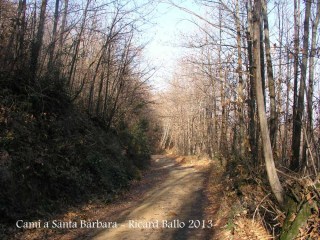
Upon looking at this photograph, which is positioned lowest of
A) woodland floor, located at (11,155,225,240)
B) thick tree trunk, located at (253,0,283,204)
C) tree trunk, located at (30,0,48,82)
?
woodland floor, located at (11,155,225,240)

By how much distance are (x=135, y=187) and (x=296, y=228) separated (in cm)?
1109

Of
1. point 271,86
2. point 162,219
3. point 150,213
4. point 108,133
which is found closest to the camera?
point 162,219

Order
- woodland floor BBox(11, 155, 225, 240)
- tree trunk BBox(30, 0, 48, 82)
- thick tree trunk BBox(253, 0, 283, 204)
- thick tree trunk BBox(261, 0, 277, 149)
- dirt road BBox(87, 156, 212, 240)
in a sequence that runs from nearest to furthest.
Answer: thick tree trunk BBox(253, 0, 283, 204), woodland floor BBox(11, 155, 225, 240), dirt road BBox(87, 156, 212, 240), thick tree trunk BBox(261, 0, 277, 149), tree trunk BBox(30, 0, 48, 82)

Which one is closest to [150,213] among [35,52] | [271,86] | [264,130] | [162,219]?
[162,219]

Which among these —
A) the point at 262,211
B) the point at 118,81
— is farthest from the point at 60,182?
the point at 118,81

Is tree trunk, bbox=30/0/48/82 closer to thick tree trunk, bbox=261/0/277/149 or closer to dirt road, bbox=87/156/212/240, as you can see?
dirt road, bbox=87/156/212/240

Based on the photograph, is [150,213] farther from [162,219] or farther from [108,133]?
[108,133]

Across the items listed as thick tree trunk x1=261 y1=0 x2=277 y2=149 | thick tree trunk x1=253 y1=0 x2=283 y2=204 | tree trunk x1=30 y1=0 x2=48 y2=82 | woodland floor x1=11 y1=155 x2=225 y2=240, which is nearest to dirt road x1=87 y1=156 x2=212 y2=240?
woodland floor x1=11 y1=155 x2=225 y2=240

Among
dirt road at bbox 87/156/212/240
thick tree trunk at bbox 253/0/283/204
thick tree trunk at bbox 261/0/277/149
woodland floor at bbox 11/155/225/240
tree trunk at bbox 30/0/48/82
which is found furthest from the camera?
tree trunk at bbox 30/0/48/82

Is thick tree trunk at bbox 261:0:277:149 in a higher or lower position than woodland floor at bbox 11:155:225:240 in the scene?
higher

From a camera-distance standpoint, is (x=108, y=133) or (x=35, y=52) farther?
(x=108, y=133)

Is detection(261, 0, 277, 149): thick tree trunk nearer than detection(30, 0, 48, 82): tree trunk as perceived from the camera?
Yes

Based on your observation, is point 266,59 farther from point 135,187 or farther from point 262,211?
point 135,187

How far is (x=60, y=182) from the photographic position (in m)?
10.7
